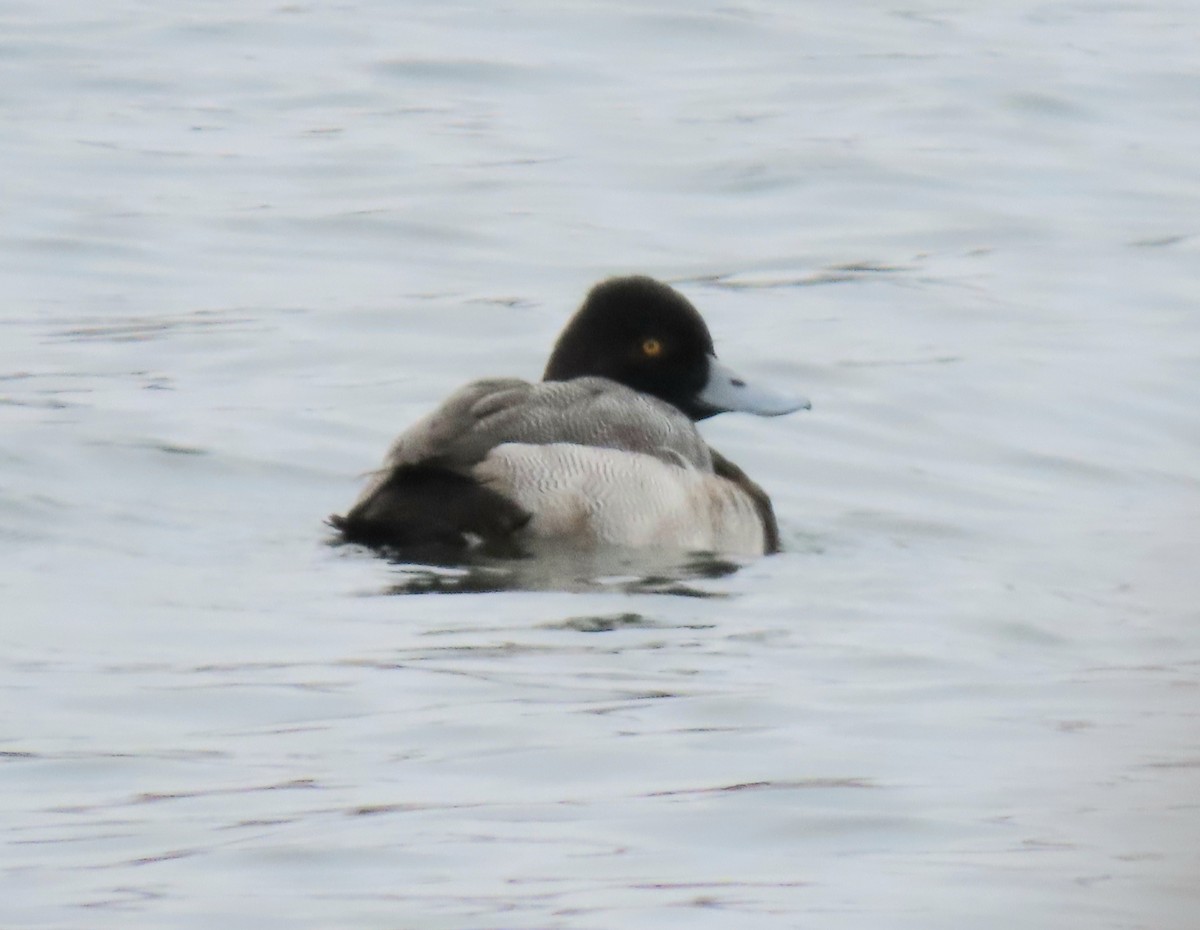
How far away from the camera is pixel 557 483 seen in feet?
24.6

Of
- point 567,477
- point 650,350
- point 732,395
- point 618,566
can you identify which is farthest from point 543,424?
point 732,395

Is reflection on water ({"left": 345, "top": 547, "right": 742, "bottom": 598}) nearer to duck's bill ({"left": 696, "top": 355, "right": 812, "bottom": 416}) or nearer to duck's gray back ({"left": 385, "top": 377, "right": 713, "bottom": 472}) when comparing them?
duck's gray back ({"left": 385, "top": 377, "right": 713, "bottom": 472})

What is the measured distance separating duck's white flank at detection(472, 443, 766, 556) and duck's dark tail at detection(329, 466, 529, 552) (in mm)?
53

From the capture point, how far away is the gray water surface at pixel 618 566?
472cm

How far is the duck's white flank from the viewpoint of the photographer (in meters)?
7.46

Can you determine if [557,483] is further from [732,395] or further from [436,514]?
[732,395]

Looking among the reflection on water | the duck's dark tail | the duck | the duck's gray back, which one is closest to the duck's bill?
the duck

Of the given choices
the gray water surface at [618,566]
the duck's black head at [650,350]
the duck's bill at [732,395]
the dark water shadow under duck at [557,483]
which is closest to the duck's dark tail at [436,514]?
the dark water shadow under duck at [557,483]

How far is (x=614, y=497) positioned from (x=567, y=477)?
0.15 meters

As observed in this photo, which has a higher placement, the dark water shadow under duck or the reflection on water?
the dark water shadow under duck

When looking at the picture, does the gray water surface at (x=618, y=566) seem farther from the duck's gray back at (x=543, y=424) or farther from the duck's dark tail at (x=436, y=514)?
the duck's gray back at (x=543, y=424)

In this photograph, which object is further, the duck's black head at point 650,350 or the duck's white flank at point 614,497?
the duck's black head at point 650,350

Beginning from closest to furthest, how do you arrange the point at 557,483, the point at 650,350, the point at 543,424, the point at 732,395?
1. the point at 557,483
2. the point at 543,424
3. the point at 650,350
4. the point at 732,395

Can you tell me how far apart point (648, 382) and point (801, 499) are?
85 centimetres
